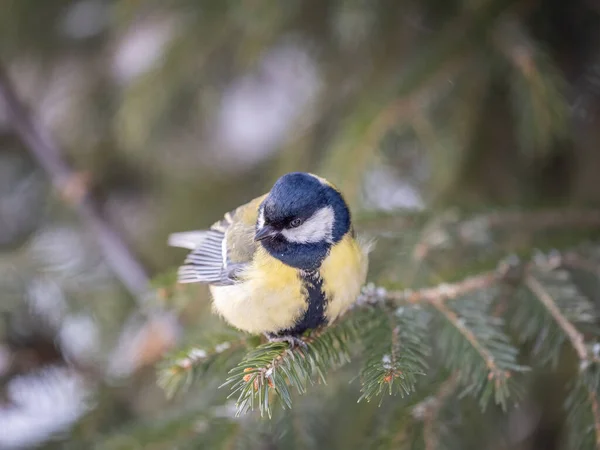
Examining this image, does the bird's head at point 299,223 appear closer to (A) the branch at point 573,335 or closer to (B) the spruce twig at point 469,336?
(B) the spruce twig at point 469,336

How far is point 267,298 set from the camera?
3.59 ft

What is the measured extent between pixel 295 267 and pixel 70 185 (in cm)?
101

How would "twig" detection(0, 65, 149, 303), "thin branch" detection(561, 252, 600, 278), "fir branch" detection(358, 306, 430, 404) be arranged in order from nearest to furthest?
"fir branch" detection(358, 306, 430, 404) < "thin branch" detection(561, 252, 600, 278) < "twig" detection(0, 65, 149, 303)

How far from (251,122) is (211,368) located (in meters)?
2.61

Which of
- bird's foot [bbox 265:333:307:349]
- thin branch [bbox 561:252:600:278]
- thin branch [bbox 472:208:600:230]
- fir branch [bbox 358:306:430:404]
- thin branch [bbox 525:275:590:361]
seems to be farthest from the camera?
thin branch [bbox 472:208:600:230]

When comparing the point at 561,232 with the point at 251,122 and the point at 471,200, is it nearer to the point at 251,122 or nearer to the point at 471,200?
the point at 471,200

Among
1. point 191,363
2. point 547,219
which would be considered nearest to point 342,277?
point 191,363

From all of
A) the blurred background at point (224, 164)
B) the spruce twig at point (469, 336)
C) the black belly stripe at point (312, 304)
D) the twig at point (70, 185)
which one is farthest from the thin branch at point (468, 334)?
the twig at point (70, 185)

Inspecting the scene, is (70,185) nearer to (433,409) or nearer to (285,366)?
(285,366)

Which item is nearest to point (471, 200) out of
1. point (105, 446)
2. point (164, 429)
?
point (164, 429)

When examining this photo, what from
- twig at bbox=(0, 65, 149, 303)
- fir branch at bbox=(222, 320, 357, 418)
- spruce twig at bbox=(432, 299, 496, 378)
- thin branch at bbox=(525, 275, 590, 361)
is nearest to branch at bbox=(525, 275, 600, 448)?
thin branch at bbox=(525, 275, 590, 361)

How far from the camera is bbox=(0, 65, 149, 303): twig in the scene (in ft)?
5.81

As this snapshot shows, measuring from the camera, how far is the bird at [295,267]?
109cm

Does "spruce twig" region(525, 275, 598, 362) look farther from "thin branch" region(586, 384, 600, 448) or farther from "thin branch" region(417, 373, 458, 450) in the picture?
"thin branch" region(417, 373, 458, 450)
